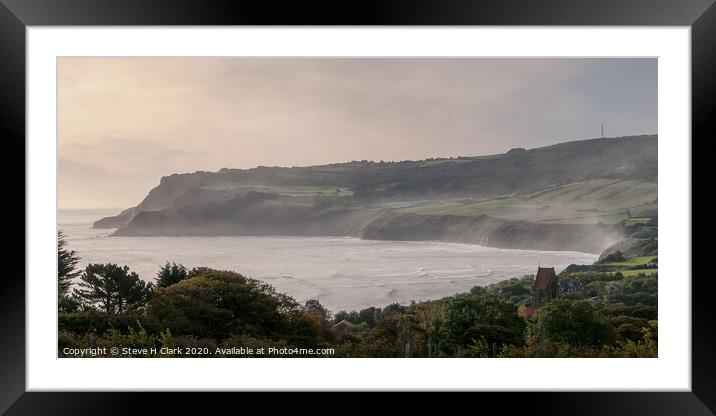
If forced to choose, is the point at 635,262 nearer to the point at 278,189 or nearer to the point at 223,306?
the point at 278,189

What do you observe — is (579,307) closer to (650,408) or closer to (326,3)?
(650,408)

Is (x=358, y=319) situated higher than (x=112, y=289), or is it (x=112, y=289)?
(x=112, y=289)

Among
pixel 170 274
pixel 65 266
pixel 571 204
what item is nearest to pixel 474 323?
pixel 571 204

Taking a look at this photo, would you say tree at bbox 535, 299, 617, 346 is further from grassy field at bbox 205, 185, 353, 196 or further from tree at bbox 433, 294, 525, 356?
grassy field at bbox 205, 185, 353, 196

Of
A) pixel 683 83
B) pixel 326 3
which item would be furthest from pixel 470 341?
pixel 326 3

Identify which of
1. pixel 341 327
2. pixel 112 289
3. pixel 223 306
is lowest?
pixel 341 327

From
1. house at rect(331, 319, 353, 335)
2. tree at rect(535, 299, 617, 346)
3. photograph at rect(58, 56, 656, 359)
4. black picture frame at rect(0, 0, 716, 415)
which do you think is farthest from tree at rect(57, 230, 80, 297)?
tree at rect(535, 299, 617, 346)
